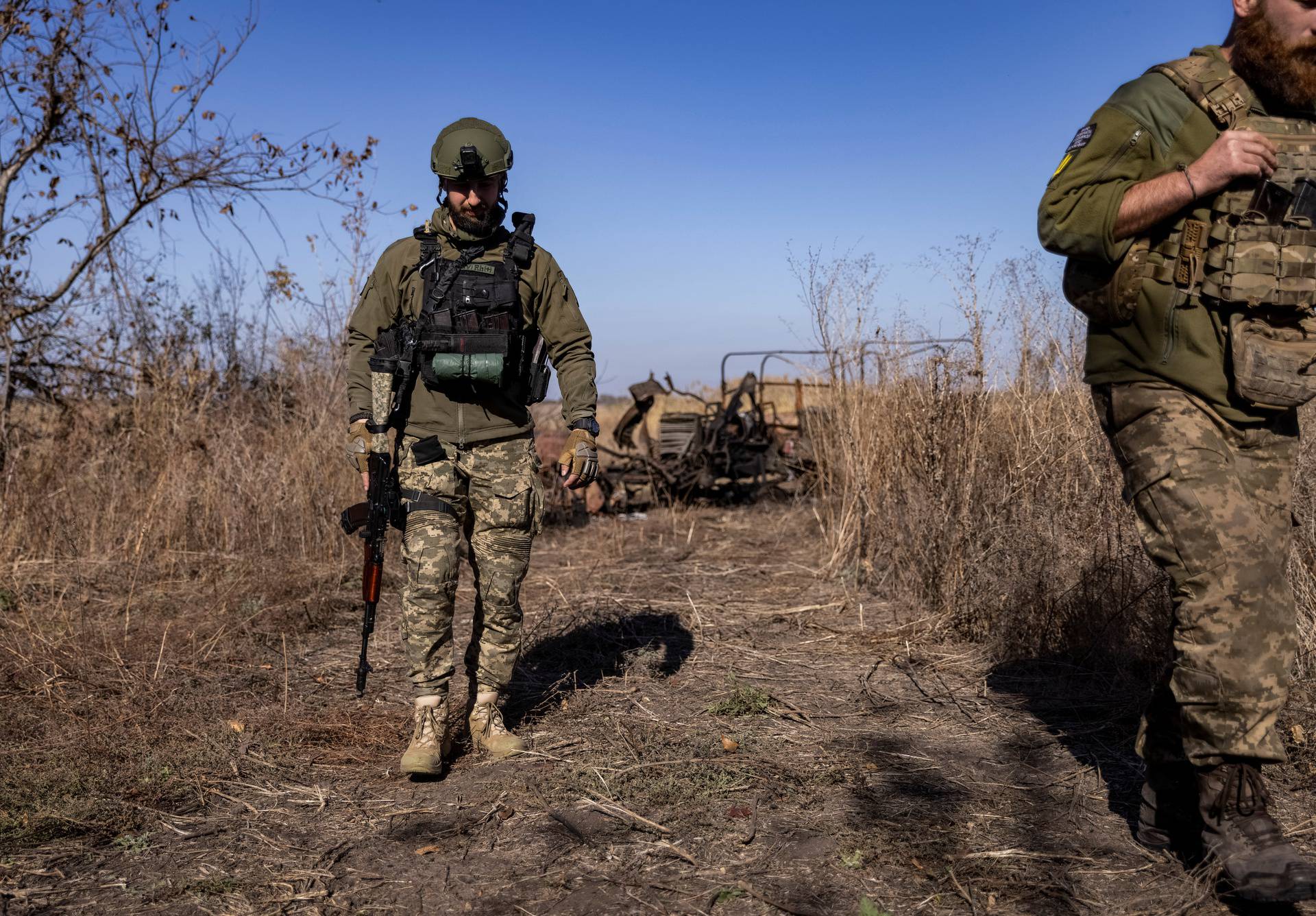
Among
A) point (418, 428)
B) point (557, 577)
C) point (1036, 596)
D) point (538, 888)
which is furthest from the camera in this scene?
point (557, 577)

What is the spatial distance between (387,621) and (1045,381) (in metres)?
4.02

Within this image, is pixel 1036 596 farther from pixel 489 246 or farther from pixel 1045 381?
pixel 489 246

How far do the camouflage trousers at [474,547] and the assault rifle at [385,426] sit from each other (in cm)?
7

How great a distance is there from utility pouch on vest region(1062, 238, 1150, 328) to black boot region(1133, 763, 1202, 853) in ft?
3.83

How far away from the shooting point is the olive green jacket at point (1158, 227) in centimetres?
246

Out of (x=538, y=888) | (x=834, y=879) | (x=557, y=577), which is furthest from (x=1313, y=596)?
(x=557, y=577)

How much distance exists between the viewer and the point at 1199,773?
2.45m

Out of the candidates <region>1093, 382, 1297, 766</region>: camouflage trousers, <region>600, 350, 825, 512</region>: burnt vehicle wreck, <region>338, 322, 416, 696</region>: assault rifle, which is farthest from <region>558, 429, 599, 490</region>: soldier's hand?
<region>600, 350, 825, 512</region>: burnt vehicle wreck

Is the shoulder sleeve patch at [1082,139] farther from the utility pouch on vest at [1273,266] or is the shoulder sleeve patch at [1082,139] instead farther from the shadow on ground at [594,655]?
the shadow on ground at [594,655]

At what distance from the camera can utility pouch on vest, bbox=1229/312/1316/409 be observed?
7.75 ft

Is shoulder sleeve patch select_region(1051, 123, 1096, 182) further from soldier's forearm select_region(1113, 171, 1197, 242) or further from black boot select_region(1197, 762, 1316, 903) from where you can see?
black boot select_region(1197, 762, 1316, 903)

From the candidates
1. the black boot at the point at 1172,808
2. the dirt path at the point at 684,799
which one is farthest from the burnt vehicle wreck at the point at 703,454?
the black boot at the point at 1172,808

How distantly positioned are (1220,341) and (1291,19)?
726 millimetres

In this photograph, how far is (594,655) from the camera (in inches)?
197
